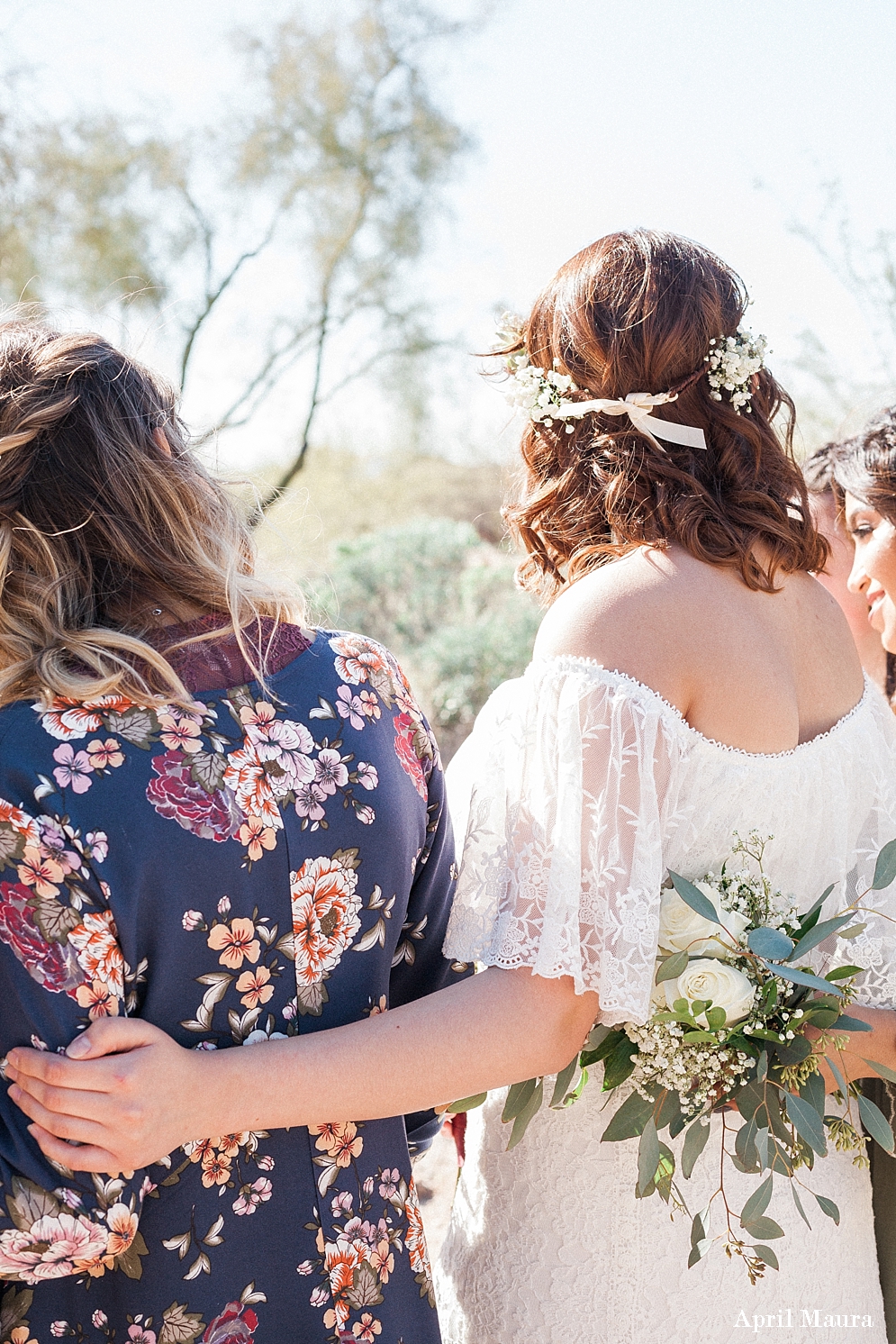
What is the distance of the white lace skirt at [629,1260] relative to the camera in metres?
1.70

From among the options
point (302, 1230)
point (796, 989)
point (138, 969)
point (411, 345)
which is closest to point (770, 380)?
point (796, 989)

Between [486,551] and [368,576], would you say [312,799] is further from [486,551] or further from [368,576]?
[486,551]

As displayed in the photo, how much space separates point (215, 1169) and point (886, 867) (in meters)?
1.03

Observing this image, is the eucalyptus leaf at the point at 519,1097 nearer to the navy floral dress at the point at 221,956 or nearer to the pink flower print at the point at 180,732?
the navy floral dress at the point at 221,956

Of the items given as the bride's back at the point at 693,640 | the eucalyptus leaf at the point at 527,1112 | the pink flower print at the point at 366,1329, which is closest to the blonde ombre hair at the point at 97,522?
the bride's back at the point at 693,640

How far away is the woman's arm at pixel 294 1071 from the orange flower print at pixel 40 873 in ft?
0.54

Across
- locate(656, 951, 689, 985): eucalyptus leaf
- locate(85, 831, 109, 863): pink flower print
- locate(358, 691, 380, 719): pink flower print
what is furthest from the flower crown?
locate(85, 831, 109, 863): pink flower print

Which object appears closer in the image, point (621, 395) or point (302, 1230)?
point (302, 1230)

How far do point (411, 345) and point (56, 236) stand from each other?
383 cm

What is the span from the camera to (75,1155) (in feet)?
4.10

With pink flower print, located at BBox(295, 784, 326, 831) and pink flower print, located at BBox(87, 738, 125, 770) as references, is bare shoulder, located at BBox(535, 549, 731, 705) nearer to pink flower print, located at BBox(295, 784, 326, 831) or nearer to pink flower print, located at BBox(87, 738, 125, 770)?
pink flower print, located at BBox(295, 784, 326, 831)

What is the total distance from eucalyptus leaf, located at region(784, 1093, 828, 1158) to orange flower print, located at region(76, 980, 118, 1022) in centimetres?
91

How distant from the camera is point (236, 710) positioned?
1.43 metres

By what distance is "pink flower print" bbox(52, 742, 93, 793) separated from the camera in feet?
4.16
